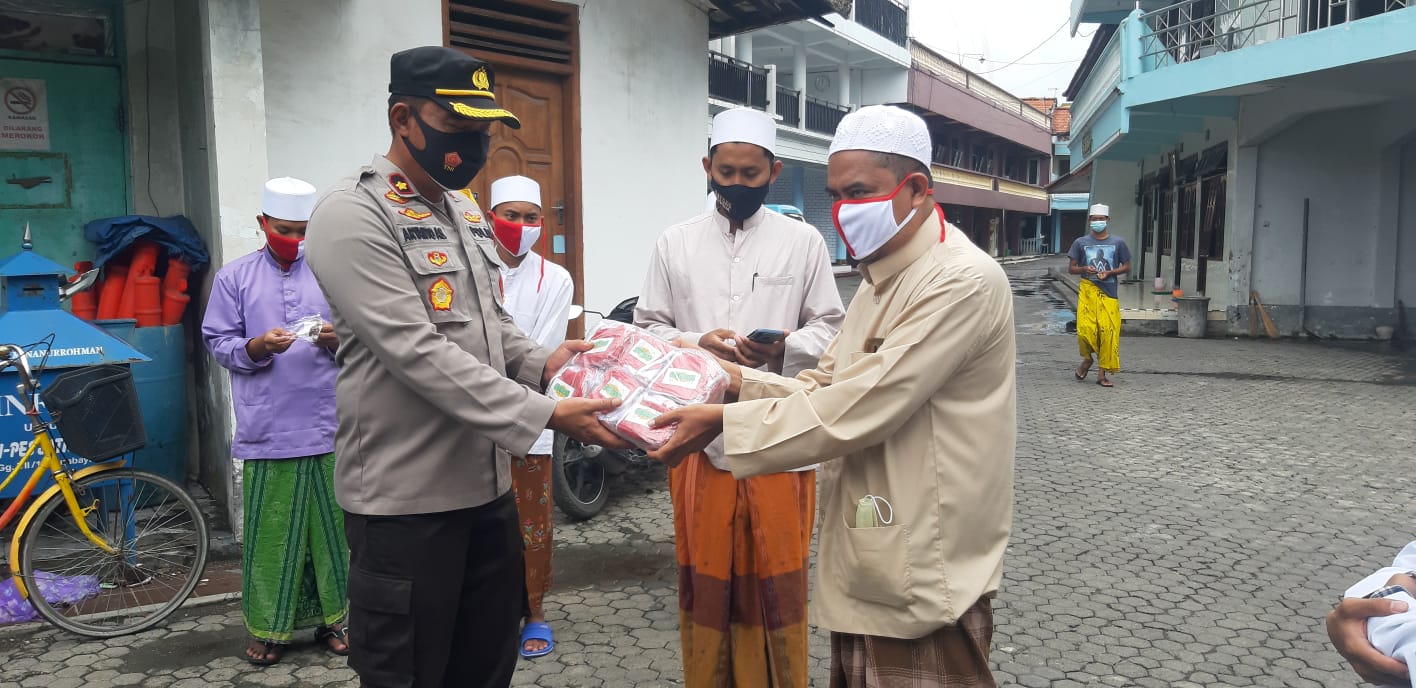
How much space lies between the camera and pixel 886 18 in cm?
2941

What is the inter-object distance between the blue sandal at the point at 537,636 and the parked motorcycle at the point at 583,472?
61.4 inches

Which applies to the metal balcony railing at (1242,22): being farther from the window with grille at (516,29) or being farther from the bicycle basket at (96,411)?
the bicycle basket at (96,411)

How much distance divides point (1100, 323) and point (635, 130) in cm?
588

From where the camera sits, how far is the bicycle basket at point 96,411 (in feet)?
13.5

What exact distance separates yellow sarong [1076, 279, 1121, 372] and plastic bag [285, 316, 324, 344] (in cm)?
869

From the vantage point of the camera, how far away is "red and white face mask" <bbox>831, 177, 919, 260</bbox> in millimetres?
2254

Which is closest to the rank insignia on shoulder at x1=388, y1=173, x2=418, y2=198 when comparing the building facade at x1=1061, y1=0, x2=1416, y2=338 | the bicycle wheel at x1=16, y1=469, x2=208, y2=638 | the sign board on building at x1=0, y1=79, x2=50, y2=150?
the bicycle wheel at x1=16, y1=469, x2=208, y2=638

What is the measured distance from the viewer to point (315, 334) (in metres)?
3.91

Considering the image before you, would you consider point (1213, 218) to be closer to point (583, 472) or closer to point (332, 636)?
point (583, 472)

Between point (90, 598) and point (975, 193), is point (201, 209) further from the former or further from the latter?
point (975, 193)

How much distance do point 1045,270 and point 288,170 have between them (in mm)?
33769

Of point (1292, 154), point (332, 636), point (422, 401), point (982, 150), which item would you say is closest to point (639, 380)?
point (422, 401)

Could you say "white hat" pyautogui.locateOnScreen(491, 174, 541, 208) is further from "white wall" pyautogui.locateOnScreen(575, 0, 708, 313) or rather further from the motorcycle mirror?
"white wall" pyautogui.locateOnScreen(575, 0, 708, 313)

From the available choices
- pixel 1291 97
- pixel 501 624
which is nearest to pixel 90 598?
pixel 501 624
